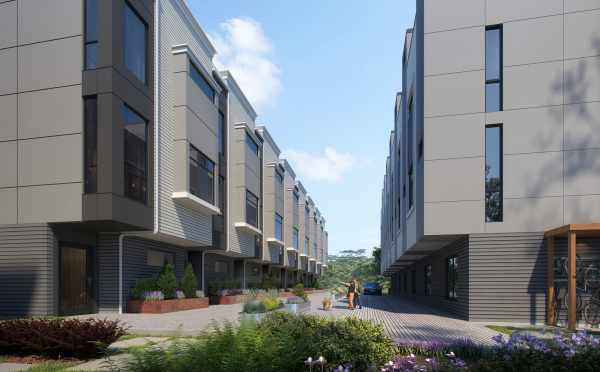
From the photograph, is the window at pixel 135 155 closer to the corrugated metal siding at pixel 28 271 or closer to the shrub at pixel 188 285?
the corrugated metal siding at pixel 28 271

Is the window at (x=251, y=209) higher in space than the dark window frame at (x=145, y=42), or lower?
lower

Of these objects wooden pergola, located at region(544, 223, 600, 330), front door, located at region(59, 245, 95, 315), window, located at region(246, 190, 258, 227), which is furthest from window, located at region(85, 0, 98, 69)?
wooden pergola, located at region(544, 223, 600, 330)

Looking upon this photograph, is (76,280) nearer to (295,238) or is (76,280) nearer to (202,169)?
(202,169)

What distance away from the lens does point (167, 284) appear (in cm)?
1931

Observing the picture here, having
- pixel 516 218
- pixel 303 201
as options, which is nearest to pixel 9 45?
pixel 516 218

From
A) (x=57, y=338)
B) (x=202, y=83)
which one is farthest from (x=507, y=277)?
(x=202, y=83)

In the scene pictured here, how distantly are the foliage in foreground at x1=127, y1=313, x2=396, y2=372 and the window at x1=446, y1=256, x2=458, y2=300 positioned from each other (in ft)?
40.9

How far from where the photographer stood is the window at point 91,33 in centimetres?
1602

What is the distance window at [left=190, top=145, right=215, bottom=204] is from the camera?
21516 mm

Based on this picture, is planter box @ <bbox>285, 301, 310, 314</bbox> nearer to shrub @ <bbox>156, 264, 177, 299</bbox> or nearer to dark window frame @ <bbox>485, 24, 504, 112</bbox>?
shrub @ <bbox>156, 264, 177, 299</bbox>

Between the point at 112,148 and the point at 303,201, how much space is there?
45.2 metres

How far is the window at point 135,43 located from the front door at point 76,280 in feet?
26.2

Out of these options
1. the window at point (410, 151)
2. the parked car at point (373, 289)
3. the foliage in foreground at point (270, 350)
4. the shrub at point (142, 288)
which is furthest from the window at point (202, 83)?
the parked car at point (373, 289)

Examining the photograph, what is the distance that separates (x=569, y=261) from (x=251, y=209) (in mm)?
22711
